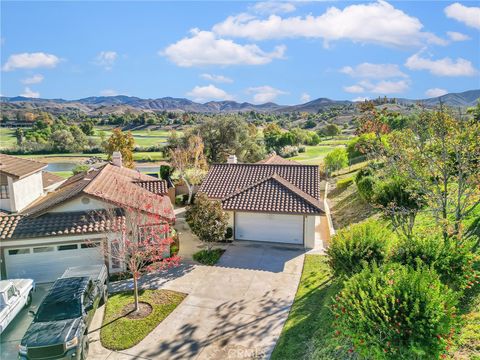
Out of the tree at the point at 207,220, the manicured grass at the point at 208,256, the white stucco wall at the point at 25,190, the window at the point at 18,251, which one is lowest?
the manicured grass at the point at 208,256

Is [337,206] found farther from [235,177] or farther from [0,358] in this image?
[0,358]

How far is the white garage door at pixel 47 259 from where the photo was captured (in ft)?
53.1

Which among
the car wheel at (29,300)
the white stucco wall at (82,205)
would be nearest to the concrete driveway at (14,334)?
the car wheel at (29,300)

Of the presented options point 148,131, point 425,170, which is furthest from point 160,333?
point 148,131

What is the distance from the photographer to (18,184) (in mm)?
21781

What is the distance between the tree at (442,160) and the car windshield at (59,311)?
12416 mm

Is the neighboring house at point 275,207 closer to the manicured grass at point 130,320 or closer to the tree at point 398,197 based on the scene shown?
the tree at point 398,197

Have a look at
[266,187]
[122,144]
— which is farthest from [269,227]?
[122,144]

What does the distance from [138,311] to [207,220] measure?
6.09 meters

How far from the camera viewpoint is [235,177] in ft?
81.1

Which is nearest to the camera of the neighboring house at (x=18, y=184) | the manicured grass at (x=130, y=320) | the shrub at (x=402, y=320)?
the shrub at (x=402, y=320)

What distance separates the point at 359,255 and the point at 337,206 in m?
17.4

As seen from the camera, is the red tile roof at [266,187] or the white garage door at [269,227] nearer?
the red tile roof at [266,187]

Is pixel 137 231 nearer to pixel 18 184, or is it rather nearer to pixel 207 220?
pixel 207 220
